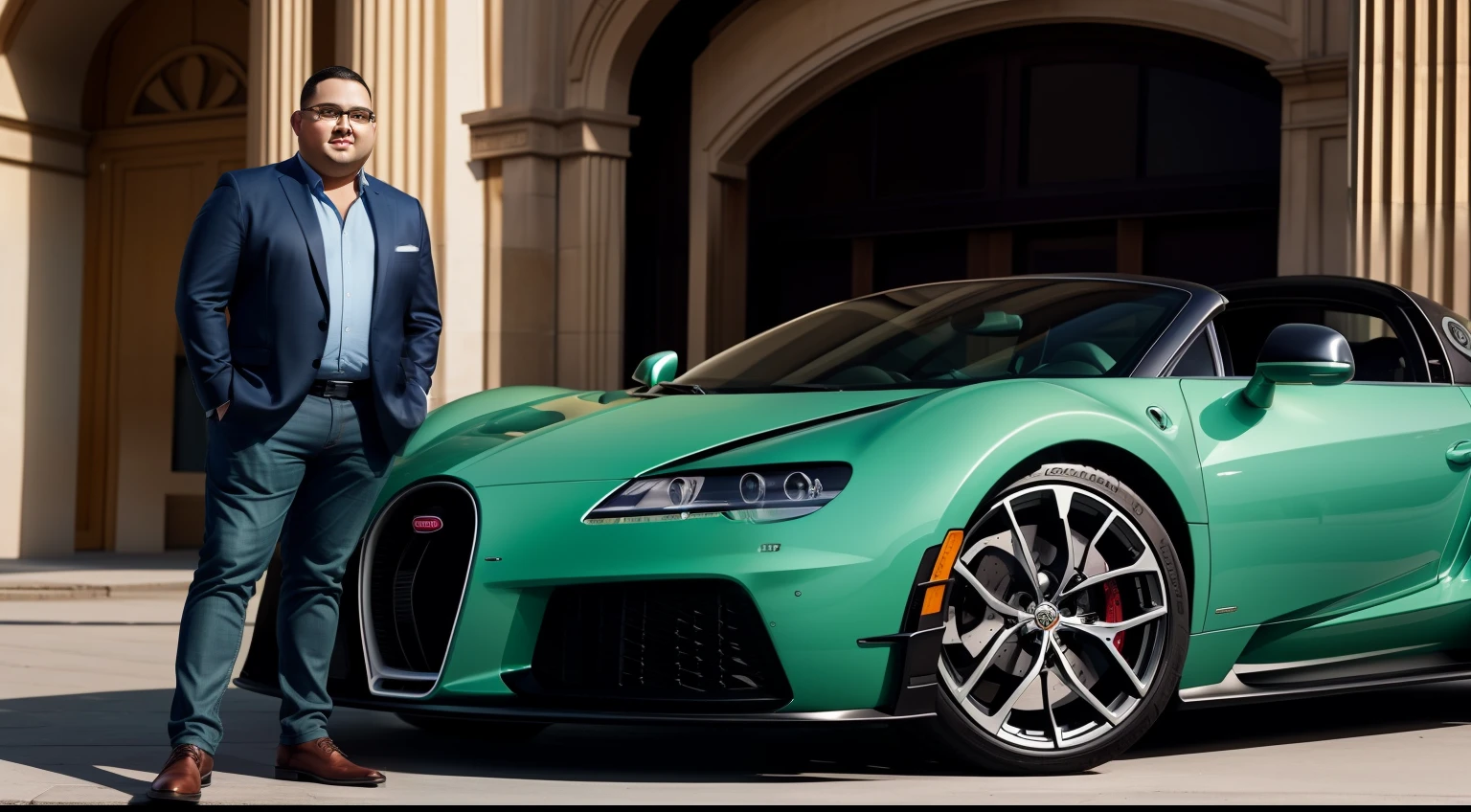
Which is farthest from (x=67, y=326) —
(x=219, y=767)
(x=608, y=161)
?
(x=219, y=767)

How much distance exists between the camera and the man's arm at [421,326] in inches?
183

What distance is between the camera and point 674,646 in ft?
14.3

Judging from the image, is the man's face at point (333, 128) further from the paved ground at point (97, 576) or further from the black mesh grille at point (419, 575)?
the paved ground at point (97, 576)

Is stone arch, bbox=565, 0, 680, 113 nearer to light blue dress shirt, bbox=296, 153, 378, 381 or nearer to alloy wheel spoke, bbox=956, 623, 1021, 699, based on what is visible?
light blue dress shirt, bbox=296, 153, 378, 381

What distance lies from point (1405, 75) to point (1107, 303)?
4.92 m

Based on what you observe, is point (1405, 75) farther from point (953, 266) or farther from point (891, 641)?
point (891, 641)

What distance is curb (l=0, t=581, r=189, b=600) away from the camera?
13.2 meters

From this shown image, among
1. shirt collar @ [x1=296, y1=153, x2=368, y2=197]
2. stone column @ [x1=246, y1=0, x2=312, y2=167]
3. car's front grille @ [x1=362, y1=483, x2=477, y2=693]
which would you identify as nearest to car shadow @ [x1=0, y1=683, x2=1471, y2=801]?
car's front grille @ [x1=362, y1=483, x2=477, y2=693]

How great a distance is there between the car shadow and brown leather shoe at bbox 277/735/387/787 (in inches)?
6.2

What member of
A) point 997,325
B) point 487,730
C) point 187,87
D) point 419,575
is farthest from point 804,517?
point 187,87

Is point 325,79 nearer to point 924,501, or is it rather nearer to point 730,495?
point 730,495

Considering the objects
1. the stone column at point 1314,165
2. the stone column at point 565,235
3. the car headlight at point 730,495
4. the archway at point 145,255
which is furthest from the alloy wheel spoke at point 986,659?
the archway at point 145,255

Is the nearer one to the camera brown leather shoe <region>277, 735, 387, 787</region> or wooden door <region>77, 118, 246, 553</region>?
brown leather shoe <region>277, 735, 387, 787</region>

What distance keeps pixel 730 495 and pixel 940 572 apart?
516 millimetres
